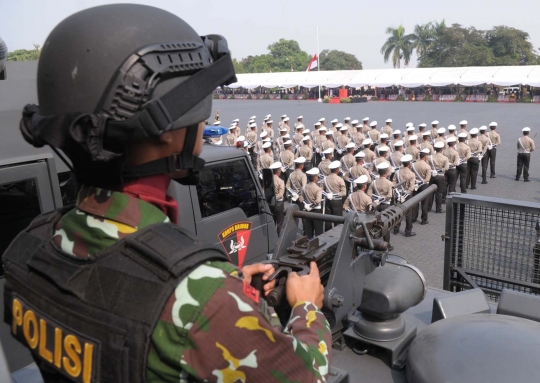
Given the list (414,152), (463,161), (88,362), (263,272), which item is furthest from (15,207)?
(463,161)

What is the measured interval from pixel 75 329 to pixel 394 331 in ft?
6.59

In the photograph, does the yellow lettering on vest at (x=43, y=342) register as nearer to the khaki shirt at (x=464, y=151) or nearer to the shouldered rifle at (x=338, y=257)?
the shouldered rifle at (x=338, y=257)

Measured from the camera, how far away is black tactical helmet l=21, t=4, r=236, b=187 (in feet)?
3.91

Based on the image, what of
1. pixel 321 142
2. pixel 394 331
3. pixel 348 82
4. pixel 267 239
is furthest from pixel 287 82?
pixel 394 331

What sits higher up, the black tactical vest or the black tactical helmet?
the black tactical helmet

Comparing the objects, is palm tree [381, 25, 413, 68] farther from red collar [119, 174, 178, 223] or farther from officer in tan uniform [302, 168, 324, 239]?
red collar [119, 174, 178, 223]

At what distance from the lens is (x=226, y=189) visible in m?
5.43

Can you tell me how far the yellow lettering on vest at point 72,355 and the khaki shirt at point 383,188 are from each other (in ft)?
31.0

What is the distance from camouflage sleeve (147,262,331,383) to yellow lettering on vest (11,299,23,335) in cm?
52

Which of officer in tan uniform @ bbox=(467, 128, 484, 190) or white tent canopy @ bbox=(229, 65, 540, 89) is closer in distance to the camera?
officer in tan uniform @ bbox=(467, 128, 484, 190)

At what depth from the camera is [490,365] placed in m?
1.98

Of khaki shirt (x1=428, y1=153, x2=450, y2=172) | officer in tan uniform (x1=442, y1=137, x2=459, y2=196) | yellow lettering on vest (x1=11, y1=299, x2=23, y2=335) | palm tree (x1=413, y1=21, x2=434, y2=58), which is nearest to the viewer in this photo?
yellow lettering on vest (x1=11, y1=299, x2=23, y2=335)

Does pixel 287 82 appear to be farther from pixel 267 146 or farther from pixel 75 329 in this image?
pixel 75 329

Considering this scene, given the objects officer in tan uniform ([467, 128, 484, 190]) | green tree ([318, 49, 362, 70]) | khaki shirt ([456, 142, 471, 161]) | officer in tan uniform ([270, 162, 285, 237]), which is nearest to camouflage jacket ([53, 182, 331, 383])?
officer in tan uniform ([270, 162, 285, 237])
